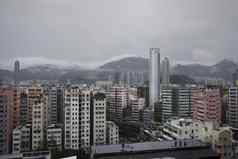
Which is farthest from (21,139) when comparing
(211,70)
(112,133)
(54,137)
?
(211,70)

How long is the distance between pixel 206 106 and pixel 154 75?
69cm

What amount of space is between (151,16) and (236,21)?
3.54 ft

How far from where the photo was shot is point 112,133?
2447 mm

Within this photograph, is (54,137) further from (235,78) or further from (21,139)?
(235,78)

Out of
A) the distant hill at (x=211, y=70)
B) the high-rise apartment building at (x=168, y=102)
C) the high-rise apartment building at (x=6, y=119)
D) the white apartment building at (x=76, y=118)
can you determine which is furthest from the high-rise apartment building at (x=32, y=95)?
the distant hill at (x=211, y=70)

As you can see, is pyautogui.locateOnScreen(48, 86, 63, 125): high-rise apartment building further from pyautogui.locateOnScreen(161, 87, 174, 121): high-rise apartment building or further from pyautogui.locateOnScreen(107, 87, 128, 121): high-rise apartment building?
pyautogui.locateOnScreen(161, 87, 174, 121): high-rise apartment building

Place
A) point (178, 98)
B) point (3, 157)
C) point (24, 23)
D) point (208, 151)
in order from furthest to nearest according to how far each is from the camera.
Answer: point (178, 98) → point (208, 151) → point (24, 23) → point (3, 157)

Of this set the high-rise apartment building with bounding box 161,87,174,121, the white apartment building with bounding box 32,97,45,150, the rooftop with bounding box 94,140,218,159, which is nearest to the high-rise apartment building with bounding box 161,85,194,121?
the high-rise apartment building with bounding box 161,87,174,121

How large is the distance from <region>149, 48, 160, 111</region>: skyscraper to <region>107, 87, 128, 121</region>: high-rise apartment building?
30 cm

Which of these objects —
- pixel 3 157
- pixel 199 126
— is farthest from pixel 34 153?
pixel 199 126

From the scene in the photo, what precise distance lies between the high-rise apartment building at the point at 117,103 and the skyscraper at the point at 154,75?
0.30 meters

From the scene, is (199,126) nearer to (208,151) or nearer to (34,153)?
(208,151)

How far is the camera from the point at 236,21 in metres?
2.83

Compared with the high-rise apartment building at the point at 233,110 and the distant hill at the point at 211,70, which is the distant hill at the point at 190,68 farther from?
the high-rise apartment building at the point at 233,110
